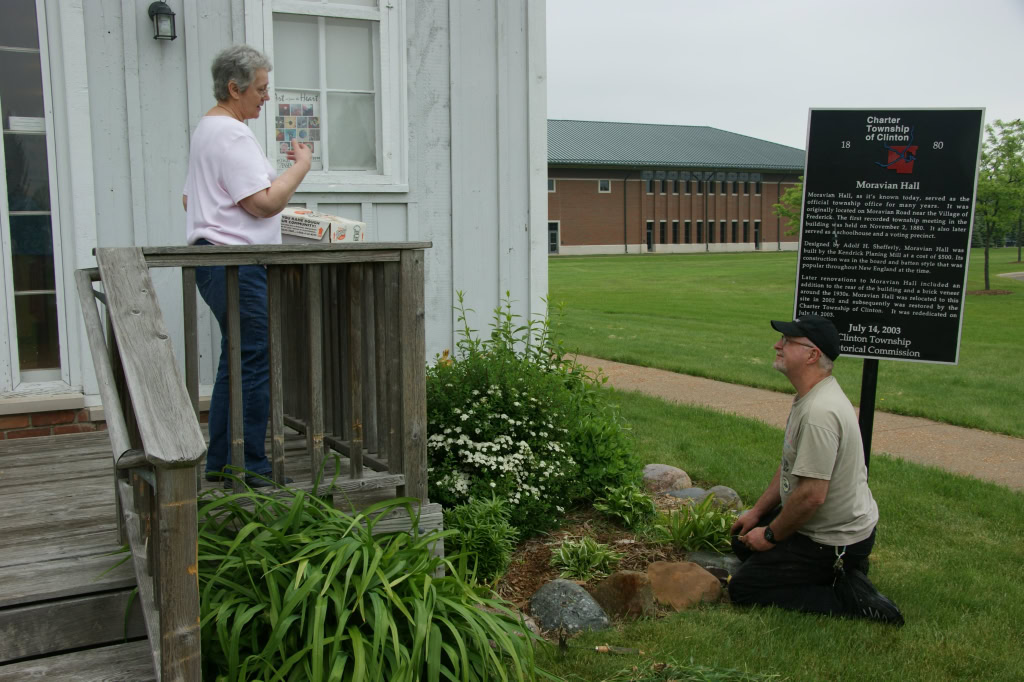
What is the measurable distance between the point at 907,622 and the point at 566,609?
4.96ft

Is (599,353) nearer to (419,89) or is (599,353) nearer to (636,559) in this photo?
(419,89)

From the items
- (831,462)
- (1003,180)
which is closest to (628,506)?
(831,462)

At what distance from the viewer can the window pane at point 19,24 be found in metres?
5.35

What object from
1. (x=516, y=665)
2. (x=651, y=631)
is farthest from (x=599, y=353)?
(x=516, y=665)

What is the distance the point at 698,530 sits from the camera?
5051mm

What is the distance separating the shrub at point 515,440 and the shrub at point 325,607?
5.05ft

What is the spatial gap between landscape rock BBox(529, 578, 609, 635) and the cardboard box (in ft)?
5.93

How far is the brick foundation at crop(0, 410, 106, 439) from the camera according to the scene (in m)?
5.44

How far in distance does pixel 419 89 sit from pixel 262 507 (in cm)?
364

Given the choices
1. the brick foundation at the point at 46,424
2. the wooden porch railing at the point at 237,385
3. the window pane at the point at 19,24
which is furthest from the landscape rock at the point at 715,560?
the window pane at the point at 19,24

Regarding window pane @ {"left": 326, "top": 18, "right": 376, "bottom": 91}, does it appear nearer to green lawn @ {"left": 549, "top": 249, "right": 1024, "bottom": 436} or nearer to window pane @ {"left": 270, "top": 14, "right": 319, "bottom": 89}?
window pane @ {"left": 270, "top": 14, "right": 319, "bottom": 89}

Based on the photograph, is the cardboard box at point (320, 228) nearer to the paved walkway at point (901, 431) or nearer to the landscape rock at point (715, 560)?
the landscape rock at point (715, 560)

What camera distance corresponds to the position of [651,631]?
4090mm

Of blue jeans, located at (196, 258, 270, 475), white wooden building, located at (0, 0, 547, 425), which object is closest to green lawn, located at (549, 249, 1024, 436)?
white wooden building, located at (0, 0, 547, 425)
